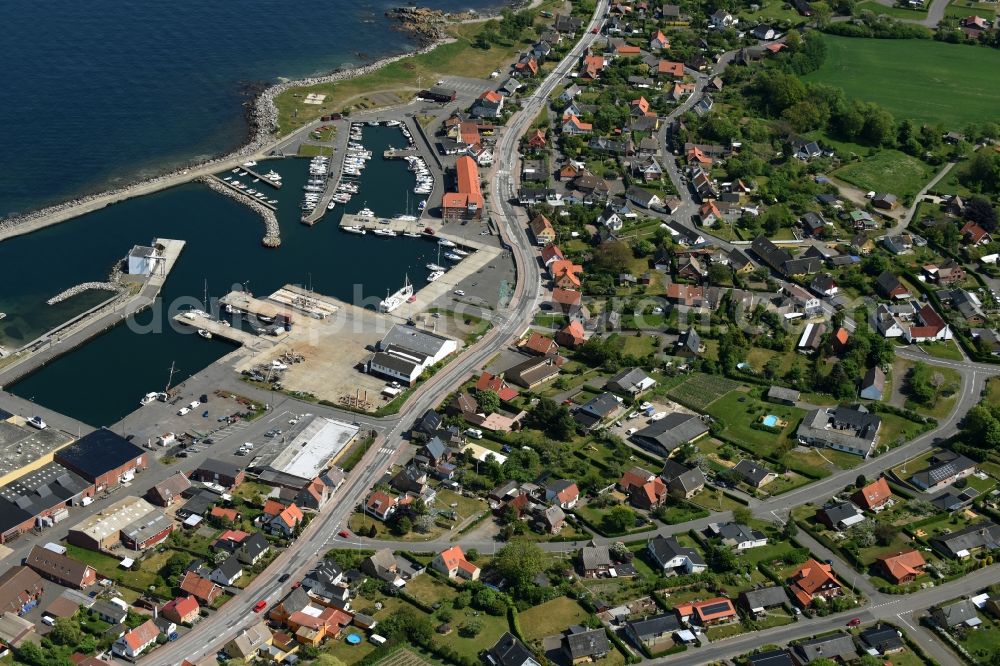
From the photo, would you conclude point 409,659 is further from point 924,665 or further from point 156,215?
point 156,215

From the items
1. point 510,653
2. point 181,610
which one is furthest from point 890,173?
point 181,610

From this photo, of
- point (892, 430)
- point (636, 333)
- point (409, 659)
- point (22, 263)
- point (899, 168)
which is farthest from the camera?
point (899, 168)

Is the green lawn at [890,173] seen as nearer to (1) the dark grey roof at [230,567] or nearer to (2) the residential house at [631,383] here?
(2) the residential house at [631,383]

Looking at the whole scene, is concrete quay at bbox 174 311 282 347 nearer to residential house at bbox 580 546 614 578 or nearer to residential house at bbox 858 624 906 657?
residential house at bbox 580 546 614 578

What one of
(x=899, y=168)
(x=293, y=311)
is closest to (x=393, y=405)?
(x=293, y=311)

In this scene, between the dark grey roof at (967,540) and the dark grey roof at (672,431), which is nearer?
the dark grey roof at (967,540)

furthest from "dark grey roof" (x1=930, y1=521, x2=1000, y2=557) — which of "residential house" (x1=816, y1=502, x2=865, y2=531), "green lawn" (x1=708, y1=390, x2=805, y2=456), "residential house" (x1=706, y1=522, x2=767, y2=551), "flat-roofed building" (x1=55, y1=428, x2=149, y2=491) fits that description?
"flat-roofed building" (x1=55, y1=428, x2=149, y2=491)

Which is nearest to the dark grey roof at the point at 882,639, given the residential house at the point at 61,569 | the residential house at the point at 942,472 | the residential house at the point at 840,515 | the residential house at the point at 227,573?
the residential house at the point at 840,515
